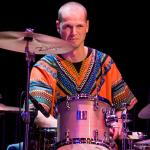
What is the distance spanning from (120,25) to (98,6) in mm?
309

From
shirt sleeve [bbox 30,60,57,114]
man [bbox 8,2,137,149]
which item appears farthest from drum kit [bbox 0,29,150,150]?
man [bbox 8,2,137,149]

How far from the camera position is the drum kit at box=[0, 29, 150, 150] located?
2701 millimetres

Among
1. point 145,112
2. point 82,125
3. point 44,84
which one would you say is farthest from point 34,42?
point 145,112

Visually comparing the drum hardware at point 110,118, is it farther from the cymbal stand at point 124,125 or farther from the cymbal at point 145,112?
the cymbal at point 145,112

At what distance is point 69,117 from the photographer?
276 cm

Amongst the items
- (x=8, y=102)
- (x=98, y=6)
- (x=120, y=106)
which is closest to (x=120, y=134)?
(x=120, y=106)

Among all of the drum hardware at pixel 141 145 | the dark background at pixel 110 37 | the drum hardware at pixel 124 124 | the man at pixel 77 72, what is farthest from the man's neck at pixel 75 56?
the dark background at pixel 110 37

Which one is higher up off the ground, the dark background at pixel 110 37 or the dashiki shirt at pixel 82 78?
the dark background at pixel 110 37

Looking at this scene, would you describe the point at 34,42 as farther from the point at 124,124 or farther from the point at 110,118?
the point at 124,124

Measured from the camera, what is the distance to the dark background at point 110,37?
4.31m

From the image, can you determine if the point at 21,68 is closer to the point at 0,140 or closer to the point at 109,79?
the point at 0,140

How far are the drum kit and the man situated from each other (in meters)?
0.26

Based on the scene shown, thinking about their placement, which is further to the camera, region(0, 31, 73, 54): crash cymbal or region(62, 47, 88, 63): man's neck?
region(62, 47, 88, 63): man's neck

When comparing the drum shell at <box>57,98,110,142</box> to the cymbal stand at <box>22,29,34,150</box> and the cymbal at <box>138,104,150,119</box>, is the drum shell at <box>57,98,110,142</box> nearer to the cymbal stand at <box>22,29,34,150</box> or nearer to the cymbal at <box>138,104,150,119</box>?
the cymbal stand at <box>22,29,34,150</box>
